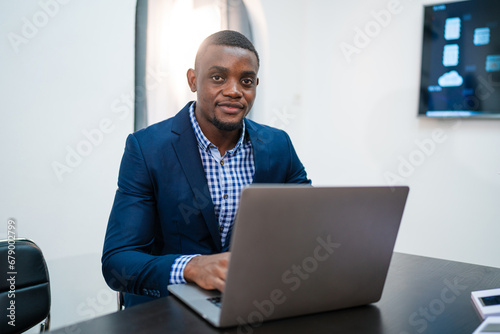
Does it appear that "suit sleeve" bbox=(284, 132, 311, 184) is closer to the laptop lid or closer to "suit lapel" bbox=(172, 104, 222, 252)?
"suit lapel" bbox=(172, 104, 222, 252)

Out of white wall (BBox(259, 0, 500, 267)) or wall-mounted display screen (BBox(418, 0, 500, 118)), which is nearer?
wall-mounted display screen (BBox(418, 0, 500, 118))

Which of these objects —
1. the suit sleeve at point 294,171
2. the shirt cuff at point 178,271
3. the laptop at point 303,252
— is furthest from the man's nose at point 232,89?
the laptop at point 303,252

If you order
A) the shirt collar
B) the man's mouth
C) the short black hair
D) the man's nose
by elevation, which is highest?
the short black hair

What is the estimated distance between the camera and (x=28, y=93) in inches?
67.9

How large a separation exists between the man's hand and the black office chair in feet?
1.67

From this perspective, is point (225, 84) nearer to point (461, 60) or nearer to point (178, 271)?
point (178, 271)

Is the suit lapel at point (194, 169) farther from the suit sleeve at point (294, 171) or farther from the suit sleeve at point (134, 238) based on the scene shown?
the suit sleeve at point (294, 171)

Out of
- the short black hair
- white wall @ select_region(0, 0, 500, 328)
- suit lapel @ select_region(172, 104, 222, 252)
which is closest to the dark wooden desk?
suit lapel @ select_region(172, 104, 222, 252)

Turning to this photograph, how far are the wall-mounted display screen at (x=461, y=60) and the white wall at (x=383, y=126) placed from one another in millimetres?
93

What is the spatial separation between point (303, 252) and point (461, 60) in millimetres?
2437

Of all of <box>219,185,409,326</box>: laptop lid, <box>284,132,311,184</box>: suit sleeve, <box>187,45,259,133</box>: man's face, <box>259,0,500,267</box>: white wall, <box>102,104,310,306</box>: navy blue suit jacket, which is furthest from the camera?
<box>259,0,500,267</box>: white wall

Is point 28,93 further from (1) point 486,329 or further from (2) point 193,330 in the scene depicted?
(1) point 486,329

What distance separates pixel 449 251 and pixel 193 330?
2.53 metres

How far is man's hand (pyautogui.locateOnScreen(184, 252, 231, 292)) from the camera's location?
824 mm
